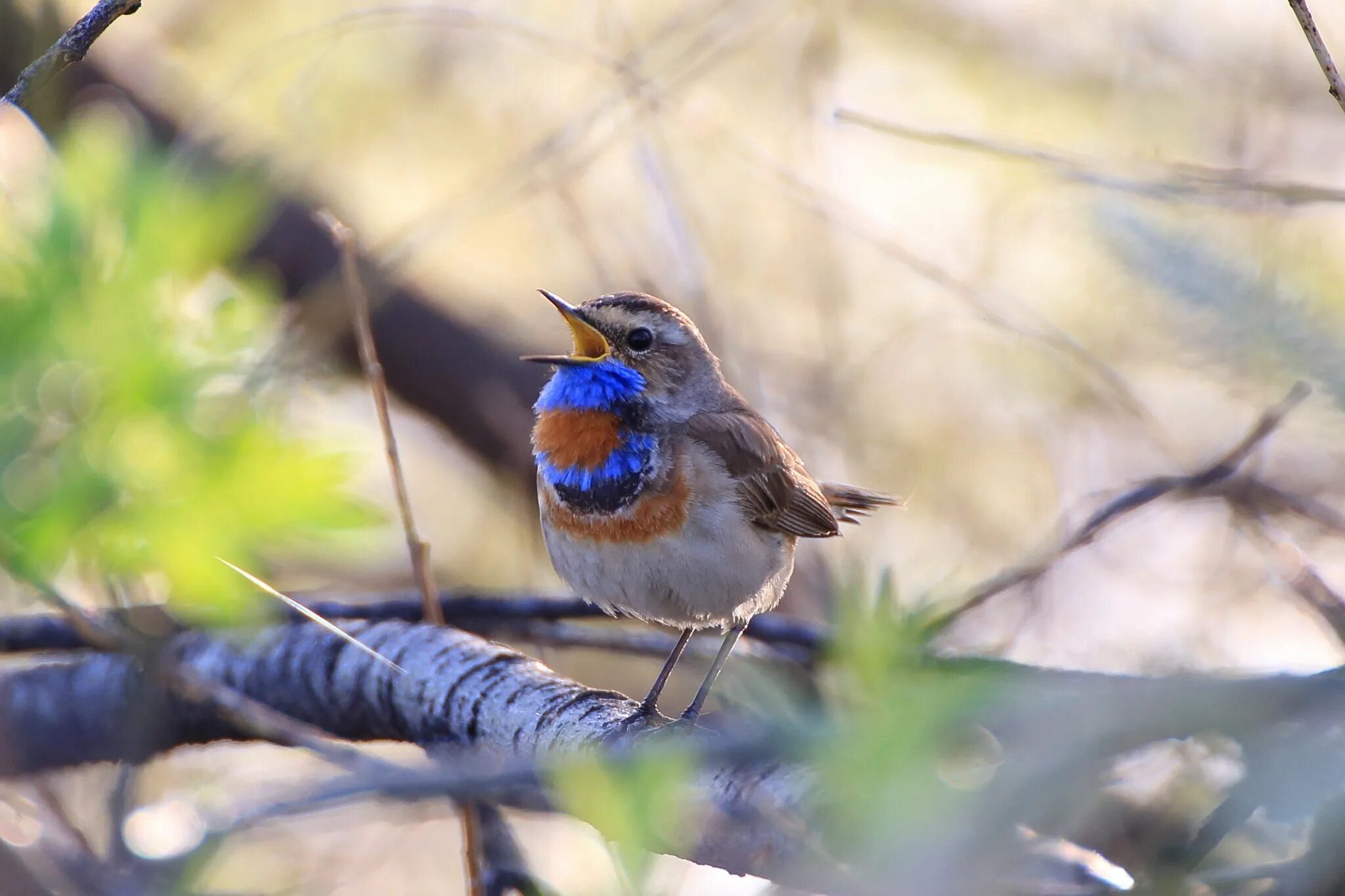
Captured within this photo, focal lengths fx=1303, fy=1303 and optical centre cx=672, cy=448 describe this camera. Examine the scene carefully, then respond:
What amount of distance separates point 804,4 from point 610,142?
1.47 m

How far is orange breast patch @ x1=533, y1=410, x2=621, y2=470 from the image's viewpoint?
4312 millimetres

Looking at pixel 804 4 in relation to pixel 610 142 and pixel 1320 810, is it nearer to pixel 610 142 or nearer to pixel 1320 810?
pixel 610 142

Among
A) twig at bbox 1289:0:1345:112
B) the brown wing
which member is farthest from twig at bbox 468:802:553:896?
twig at bbox 1289:0:1345:112

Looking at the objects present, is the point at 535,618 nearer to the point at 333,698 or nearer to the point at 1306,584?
the point at 333,698

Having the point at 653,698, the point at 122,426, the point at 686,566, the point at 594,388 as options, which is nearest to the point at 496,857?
the point at 653,698

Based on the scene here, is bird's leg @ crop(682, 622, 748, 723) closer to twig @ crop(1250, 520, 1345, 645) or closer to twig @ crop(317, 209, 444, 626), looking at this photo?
twig @ crop(317, 209, 444, 626)

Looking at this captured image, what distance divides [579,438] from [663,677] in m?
0.87

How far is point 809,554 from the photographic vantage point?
20.4 feet

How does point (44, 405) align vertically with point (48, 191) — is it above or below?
below

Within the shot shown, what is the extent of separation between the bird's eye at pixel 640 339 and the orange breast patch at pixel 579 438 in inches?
10.9

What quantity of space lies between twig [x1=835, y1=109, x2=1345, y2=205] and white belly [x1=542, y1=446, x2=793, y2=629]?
1.58 metres

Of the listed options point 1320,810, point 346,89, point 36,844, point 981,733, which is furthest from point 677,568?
point 346,89

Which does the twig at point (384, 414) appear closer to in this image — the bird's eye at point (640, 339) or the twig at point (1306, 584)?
the bird's eye at point (640, 339)

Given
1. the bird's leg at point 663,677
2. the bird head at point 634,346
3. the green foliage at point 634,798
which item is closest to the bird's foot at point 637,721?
the bird's leg at point 663,677
